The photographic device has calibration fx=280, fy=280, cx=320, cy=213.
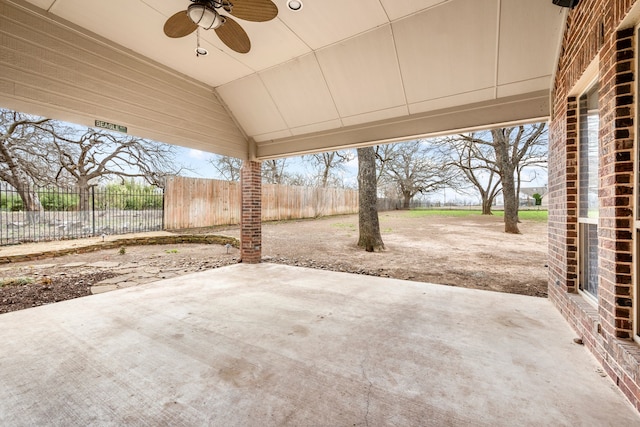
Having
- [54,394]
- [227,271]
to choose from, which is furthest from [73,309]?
[227,271]

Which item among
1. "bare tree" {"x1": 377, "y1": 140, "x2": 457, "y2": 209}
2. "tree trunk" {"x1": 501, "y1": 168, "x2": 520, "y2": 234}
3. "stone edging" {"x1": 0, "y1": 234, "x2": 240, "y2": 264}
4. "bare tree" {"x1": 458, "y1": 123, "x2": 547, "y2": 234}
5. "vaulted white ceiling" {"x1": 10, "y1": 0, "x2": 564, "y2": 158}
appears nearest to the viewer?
"vaulted white ceiling" {"x1": 10, "y1": 0, "x2": 564, "y2": 158}

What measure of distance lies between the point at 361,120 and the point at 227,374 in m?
3.75

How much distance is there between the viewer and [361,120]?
14.3ft

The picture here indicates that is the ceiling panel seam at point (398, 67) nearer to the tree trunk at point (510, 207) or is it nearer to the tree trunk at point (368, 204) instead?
the tree trunk at point (368, 204)

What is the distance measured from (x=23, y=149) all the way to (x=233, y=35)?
12.7m

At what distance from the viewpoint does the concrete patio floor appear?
1.54m

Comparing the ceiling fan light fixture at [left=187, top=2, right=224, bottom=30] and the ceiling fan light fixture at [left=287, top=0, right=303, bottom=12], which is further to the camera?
the ceiling fan light fixture at [left=287, top=0, right=303, bottom=12]

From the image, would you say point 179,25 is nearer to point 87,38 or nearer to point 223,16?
point 223,16

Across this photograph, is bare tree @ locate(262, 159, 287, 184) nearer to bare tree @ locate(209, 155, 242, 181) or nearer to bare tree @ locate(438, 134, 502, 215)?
bare tree @ locate(209, 155, 242, 181)

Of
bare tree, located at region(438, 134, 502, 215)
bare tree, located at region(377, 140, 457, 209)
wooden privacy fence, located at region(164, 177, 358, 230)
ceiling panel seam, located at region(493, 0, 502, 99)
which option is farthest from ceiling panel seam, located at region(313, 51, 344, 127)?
bare tree, located at region(377, 140, 457, 209)

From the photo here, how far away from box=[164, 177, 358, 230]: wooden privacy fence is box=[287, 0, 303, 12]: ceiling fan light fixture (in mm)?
8167

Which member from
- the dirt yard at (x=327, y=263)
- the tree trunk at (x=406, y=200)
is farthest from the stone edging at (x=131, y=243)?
the tree trunk at (x=406, y=200)

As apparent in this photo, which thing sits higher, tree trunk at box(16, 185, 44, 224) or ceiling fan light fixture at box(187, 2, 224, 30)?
ceiling fan light fixture at box(187, 2, 224, 30)

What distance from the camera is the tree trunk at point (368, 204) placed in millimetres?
7359
